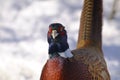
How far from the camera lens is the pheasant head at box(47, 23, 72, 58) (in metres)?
4.84

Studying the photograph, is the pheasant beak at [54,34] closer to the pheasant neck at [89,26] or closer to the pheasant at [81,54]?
the pheasant at [81,54]

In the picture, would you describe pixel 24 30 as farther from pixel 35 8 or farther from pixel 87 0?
pixel 87 0

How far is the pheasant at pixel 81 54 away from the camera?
4.89m

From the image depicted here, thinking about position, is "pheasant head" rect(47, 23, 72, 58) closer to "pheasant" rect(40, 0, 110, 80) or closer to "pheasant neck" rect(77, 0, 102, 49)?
"pheasant" rect(40, 0, 110, 80)

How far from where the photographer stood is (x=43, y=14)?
28.6ft

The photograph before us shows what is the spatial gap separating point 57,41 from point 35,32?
11.2 feet

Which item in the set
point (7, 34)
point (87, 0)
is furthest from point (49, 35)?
point (7, 34)

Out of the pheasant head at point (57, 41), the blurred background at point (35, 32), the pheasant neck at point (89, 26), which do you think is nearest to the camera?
the pheasant head at point (57, 41)

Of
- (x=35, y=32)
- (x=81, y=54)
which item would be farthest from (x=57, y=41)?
(x=35, y=32)

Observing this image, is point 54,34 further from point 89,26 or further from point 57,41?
point 89,26

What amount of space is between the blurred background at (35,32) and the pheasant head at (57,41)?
233 cm

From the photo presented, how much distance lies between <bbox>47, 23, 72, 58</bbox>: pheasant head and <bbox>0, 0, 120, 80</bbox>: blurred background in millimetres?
2332

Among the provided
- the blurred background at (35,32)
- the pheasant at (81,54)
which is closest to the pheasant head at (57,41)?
the pheasant at (81,54)

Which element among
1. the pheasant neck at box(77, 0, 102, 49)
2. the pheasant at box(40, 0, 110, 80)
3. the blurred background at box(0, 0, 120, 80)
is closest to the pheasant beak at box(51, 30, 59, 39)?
the pheasant at box(40, 0, 110, 80)
